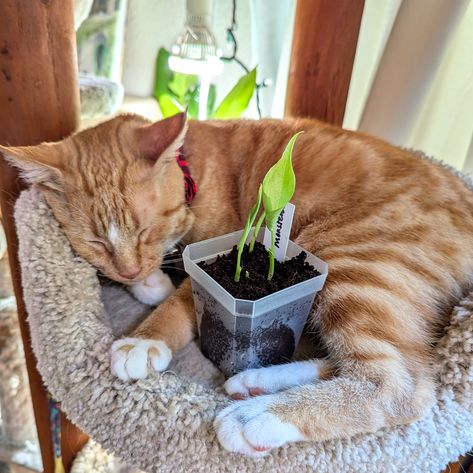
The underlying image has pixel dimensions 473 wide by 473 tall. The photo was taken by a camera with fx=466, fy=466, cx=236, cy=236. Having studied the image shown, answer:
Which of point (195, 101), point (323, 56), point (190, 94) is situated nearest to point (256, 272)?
point (323, 56)

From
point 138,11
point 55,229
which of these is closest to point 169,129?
point 55,229

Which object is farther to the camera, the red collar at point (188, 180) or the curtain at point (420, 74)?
the curtain at point (420, 74)

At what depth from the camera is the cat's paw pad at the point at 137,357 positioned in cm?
80

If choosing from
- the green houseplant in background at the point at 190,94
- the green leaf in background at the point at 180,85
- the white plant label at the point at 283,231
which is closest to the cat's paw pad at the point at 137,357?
the white plant label at the point at 283,231

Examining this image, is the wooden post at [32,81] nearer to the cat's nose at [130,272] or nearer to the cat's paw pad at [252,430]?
the cat's nose at [130,272]

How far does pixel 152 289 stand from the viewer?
106 cm

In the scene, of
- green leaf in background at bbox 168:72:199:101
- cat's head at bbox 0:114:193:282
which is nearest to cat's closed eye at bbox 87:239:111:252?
cat's head at bbox 0:114:193:282

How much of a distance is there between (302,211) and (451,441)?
20.6 inches

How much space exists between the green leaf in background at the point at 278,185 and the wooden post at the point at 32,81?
609mm

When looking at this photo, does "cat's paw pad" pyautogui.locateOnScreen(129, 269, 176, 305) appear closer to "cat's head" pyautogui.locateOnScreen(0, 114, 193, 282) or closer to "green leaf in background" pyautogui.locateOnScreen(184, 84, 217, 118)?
"cat's head" pyautogui.locateOnScreen(0, 114, 193, 282)

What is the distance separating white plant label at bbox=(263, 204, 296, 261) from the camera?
83 centimetres

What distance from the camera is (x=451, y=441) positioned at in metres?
0.81

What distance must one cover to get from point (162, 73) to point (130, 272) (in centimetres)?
140

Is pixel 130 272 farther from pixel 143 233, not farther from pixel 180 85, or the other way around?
pixel 180 85
